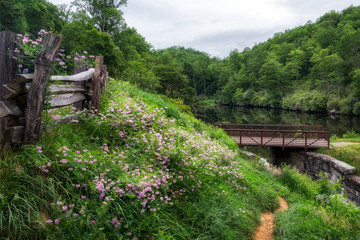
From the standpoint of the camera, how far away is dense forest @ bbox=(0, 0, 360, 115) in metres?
24.0

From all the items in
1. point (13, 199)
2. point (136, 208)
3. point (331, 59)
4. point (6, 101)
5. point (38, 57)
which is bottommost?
point (136, 208)

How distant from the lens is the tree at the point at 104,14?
2730cm

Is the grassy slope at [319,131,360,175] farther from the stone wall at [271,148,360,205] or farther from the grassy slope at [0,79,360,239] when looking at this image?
the grassy slope at [0,79,360,239]

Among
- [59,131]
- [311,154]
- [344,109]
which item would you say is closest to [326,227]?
[59,131]

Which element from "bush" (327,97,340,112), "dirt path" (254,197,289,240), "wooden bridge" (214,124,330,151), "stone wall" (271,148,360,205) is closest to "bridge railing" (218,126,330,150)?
"wooden bridge" (214,124,330,151)

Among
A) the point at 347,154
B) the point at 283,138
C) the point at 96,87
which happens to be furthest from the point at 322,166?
the point at 96,87

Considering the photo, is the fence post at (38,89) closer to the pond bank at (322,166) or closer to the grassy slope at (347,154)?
the pond bank at (322,166)

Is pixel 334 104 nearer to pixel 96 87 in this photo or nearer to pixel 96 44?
pixel 96 44

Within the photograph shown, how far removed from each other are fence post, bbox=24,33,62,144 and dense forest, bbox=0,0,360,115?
8326 mm

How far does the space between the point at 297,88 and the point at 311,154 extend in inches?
1810

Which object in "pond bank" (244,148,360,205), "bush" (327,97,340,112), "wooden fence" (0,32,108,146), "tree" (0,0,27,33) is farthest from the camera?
"bush" (327,97,340,112)

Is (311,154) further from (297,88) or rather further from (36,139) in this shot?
(297,88)

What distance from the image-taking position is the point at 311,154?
1428 cm

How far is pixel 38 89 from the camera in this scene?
2623mm
